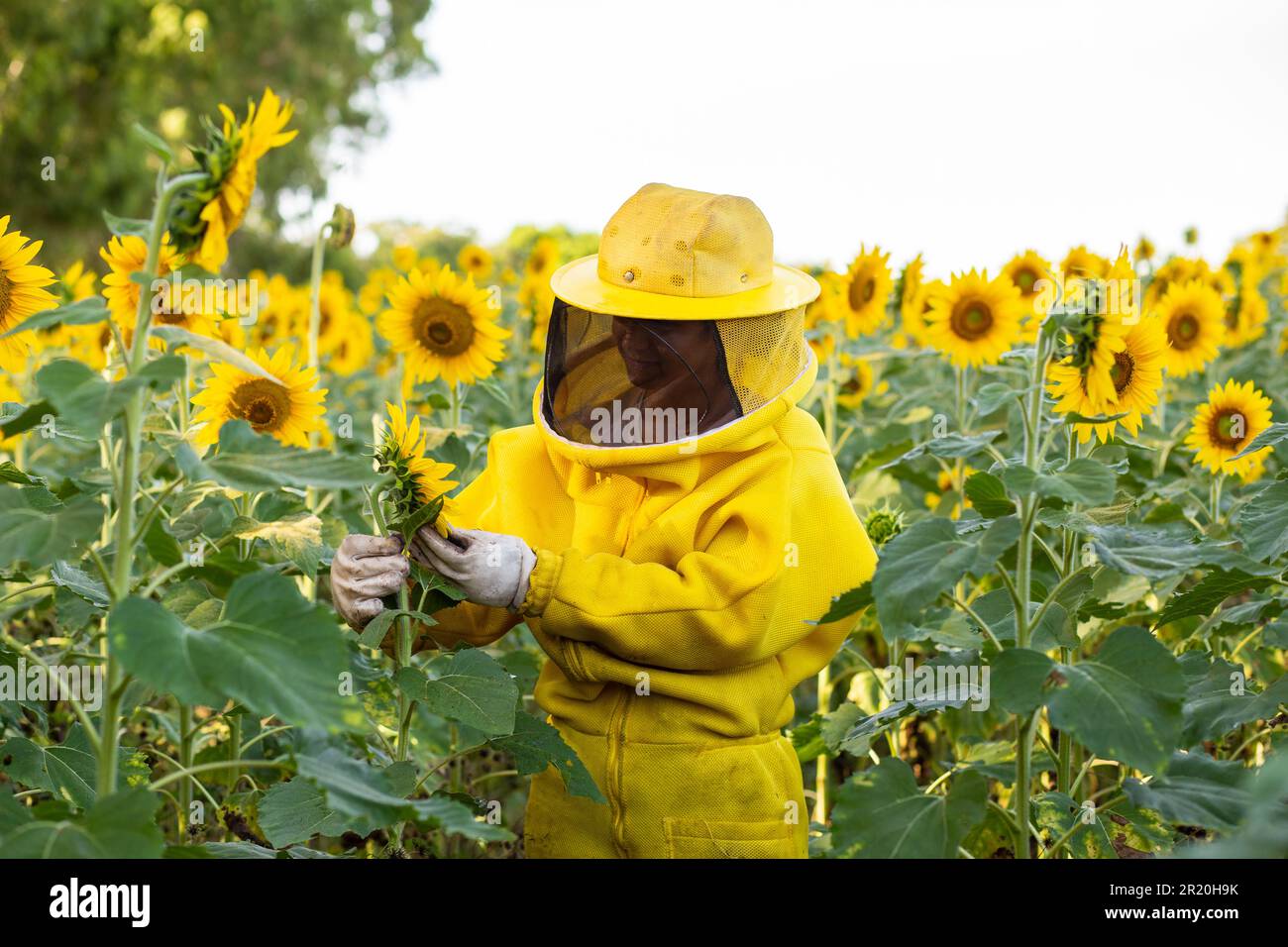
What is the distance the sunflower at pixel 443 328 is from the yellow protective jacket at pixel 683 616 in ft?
3.03

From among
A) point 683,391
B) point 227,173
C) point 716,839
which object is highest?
point 227,173

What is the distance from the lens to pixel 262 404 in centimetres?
275

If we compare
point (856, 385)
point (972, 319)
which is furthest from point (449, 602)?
point (856, 385)

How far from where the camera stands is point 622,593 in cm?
217

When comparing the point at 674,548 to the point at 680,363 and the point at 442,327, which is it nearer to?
the point at 680,363

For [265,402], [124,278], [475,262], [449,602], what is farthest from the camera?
[475,262]

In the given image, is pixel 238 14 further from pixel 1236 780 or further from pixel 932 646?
pixel 1236 780

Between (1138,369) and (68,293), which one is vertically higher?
(68,293)

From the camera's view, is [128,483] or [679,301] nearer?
[128,483]

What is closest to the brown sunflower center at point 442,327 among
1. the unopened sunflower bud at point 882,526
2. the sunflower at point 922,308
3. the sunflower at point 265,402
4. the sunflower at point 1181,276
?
the sunflower at point 265,402

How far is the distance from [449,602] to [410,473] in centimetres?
27

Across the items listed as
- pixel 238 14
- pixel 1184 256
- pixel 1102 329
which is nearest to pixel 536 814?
pixel 1102 329

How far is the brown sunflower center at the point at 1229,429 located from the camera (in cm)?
333

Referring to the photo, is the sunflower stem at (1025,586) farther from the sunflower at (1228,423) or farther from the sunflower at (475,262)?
the sunflower at (475,262)
